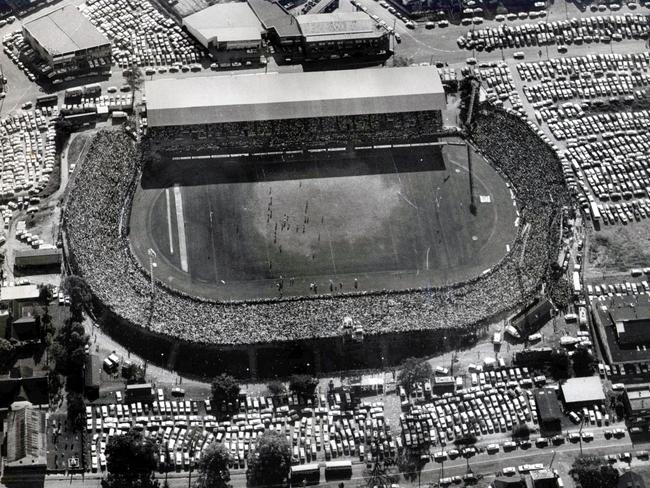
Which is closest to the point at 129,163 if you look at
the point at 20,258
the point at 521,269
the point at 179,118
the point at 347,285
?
the point at 179,118

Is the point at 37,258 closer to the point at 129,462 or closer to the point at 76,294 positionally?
the point at 76,294

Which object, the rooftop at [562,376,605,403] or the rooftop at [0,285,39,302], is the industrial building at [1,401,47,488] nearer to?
the rooftop at [0,285,39,302]

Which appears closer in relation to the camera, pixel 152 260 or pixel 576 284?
pixel 152 260

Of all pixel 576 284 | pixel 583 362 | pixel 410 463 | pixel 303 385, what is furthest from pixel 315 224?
pixel 583 362

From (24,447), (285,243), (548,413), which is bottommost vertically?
(24,447)

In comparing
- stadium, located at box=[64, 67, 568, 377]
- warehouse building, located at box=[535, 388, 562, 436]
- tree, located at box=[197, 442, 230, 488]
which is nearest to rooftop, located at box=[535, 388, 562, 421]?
warehouse building, located at box=[535, 388, 562, 436]

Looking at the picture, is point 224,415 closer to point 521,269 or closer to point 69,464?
point 69,464

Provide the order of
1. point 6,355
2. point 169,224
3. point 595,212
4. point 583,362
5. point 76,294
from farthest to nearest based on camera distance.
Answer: point 595,212 < point 169,224 < point 583,362 < point 76,294 < point 6,355
